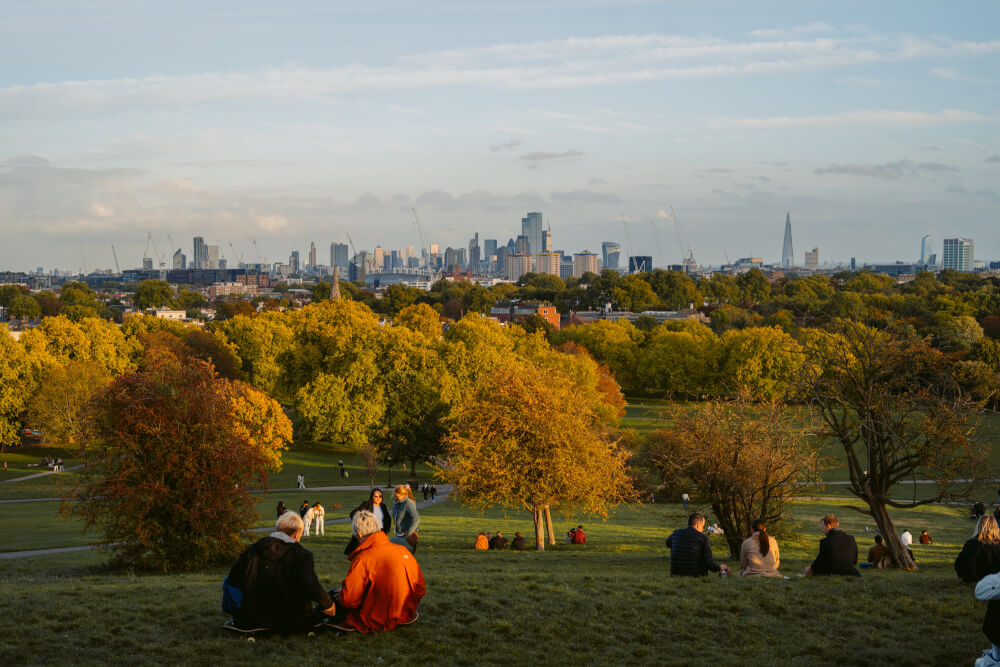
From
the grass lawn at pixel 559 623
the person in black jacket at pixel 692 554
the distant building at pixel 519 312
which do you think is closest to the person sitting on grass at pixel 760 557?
the grass lawn at pixel 559 623

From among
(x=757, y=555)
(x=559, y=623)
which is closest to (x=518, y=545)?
(x=757, y=555)

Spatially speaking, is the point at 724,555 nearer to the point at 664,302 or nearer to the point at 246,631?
the point at 246,631

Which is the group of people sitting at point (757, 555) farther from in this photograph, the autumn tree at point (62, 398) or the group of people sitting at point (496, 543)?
the autumn tree at point (62, 398)

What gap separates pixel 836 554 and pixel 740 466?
7585 mm

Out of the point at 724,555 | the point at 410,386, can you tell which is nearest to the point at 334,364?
the point at 410,386

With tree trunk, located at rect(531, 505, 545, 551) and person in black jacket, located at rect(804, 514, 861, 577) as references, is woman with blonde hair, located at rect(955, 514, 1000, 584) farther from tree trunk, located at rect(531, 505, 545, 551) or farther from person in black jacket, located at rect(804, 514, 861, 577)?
tree trunk, located at rect(531, 505, 545, 551)

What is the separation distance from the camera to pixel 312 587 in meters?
10.1

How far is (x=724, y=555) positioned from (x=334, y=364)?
45.5 meters

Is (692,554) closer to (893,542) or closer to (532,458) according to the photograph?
(893,542)

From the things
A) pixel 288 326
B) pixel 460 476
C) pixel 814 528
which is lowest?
pixel 814 528

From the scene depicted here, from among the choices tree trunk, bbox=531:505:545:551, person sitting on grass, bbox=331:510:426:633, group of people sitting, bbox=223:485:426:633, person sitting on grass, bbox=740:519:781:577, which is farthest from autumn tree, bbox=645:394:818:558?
group of people sitting, bbox=223:485:426:633

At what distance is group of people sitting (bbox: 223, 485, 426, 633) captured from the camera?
9953 millimetres

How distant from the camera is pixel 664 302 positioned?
18800 centimetres

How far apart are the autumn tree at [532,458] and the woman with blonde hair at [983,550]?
15218mm
